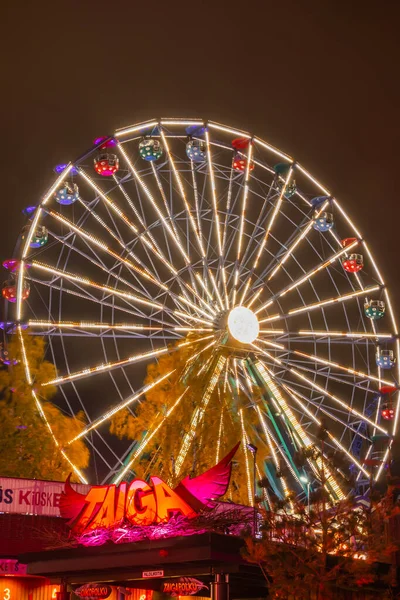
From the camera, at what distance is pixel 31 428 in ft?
119

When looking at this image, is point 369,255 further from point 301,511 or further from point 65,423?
point 301,511

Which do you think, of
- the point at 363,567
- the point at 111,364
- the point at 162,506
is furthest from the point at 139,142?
the point at 363,567

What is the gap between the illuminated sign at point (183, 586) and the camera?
2086 cm

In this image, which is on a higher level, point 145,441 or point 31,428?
point 31,428

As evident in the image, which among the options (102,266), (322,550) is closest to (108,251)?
(102,266)

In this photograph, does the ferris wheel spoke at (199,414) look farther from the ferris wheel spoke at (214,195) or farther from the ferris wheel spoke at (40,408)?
the ferris wheel spoke at (214,195)

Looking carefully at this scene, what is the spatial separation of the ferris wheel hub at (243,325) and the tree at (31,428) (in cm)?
741

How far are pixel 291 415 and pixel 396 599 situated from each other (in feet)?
49.6

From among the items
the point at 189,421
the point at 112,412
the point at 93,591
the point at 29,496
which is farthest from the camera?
the point at 189,421

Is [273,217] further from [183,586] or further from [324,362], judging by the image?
[183,586]

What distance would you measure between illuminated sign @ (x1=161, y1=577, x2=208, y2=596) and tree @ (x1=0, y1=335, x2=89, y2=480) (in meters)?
14.7

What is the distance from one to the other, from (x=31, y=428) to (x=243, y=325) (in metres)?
9.12

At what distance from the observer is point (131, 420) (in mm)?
37094

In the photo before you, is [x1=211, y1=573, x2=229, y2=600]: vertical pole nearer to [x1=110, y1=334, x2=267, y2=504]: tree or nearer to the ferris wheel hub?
[x1=110, y1=334, x2=267, y2=504]: tree
